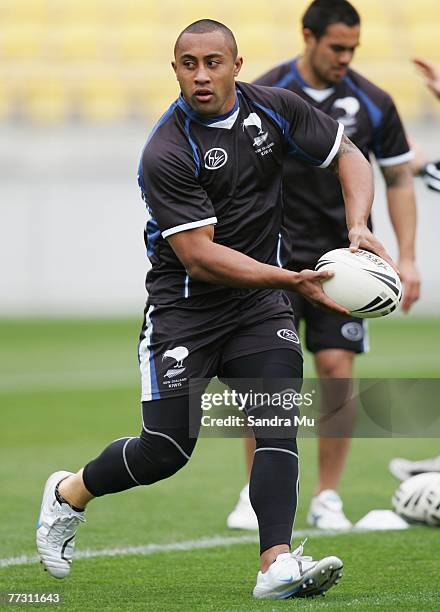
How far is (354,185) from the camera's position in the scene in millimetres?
5312

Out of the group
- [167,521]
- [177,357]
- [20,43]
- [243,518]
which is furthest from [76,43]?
[177,357]

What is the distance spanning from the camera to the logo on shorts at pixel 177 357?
203 inches

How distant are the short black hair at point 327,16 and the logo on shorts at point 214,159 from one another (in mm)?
2166

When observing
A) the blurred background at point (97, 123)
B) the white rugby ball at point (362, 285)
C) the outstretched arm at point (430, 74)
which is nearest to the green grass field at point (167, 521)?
the white rugby ball at point (362, 285)

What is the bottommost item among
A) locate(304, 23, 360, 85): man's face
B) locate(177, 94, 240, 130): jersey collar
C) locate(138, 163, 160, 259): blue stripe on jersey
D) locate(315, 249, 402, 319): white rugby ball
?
locate(315, 249, 402, 319): white rugby ball

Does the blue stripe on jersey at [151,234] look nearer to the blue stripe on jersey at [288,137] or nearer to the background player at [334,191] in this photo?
the blue stripe on jersey at [288,137]

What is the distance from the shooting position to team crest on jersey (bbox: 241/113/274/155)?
518 centimetres

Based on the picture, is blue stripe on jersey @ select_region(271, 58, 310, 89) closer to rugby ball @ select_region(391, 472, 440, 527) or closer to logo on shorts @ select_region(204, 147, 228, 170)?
logo on shorts @ select_region(204, 147, 228, 170)

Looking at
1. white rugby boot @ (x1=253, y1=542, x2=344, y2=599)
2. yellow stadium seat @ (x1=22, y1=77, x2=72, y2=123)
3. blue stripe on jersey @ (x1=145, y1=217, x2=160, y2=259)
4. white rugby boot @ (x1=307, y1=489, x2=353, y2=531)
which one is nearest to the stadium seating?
yellow stadium seat @ (x1=22, y1=77, x2=72, y2=123)

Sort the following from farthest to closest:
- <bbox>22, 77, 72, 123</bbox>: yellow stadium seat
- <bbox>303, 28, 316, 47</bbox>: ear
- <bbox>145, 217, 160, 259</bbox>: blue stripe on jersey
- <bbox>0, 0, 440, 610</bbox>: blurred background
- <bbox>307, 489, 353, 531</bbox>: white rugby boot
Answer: <bbox>22, 77, 72, 123</bbox>: yellow stadium seat < <bbox>0, 0, 440, 610</bbox>: blurred background < <bbox>303, 28, 316, 47</bbox>: ear < <bbox>307, 489, 353, 531</bbox>: white rugby boot < <bbox>145, 217, 160, 259</bbox>: blue stripe on jersey

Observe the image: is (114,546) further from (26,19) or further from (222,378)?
(26,19)

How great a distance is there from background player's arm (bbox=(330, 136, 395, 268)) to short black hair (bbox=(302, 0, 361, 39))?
5.87 ft

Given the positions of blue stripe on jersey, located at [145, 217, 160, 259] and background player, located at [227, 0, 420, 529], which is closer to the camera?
blue stripe on jersey, located at [145, 217, 160, 259]

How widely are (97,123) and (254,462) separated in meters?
19.4
